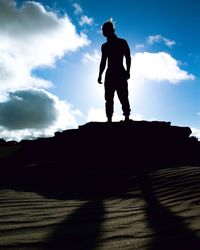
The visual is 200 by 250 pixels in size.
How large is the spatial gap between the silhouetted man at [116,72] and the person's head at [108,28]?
0.36 feet

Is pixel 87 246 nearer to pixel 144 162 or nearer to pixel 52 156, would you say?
pixel 144 162

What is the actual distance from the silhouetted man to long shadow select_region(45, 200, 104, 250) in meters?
5.27

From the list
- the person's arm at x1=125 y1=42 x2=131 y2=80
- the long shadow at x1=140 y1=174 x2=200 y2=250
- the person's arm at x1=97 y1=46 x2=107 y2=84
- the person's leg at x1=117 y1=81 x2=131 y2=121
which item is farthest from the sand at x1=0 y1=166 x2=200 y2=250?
A: the person's arm at x1=97 y1=46 x2=107 y2=84

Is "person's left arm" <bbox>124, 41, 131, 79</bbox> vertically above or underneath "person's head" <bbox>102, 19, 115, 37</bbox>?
underneath

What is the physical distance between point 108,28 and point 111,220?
20.1 ft

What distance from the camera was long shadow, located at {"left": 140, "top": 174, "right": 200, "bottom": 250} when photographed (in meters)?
2.03

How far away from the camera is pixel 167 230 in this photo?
2383mm

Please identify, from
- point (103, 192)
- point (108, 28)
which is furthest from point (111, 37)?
point (103, 192)

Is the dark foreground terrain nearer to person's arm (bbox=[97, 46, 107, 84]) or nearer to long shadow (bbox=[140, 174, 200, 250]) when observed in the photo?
long shadow (bbox=[140, 174, 200, 250])

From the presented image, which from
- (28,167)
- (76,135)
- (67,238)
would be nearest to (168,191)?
(67,238)

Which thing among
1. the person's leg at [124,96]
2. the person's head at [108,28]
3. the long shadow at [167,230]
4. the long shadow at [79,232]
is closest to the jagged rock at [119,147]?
the person's leg at [124,96]

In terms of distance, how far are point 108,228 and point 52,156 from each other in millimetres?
6376

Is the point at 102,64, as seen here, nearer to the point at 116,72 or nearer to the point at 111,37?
the point at 116,72

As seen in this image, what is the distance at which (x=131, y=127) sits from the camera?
8.07 metres
